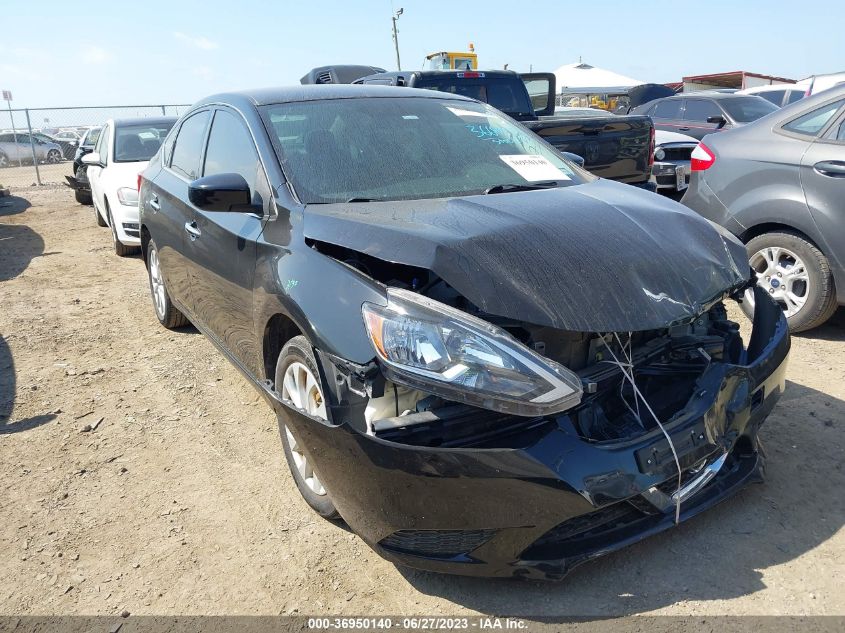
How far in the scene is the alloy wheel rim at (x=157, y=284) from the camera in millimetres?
5195

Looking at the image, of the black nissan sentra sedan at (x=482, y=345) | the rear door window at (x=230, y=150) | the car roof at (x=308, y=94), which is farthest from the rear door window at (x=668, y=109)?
the rear door window at (x=230, y=150)

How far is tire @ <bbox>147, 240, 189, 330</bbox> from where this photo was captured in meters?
5.26

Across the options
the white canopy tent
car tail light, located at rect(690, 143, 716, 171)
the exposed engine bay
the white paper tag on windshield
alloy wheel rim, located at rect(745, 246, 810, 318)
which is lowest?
alloy wheel rim, located at rect(745, 246, 810, 318)

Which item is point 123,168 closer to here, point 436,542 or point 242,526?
point 242,526

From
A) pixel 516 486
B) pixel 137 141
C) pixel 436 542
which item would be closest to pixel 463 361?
pixel 516 486

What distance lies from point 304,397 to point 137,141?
7.79 meters

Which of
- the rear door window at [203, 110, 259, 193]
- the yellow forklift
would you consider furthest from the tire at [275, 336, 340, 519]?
the yellow forklift

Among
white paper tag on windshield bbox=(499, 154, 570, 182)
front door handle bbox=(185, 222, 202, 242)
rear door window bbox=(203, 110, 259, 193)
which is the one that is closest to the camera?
rear door window bbox=(203, 110, 259, 193)

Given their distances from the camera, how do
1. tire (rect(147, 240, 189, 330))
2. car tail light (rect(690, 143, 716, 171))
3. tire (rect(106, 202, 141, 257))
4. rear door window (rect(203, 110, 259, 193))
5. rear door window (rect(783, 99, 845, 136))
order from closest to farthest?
1. rear door window (rect(203, 110, 259, 193))
2. rear door window (rect(783, 99, 845, 136))
3. car tail light (rect(690, 143, 716, 171))
4. tire (rect(147, 240, 189, 330))
5. tire (rect(106, 202, 141, 257))

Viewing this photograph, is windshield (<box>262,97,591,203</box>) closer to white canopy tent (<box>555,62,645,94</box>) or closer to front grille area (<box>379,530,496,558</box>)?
front grille area (<box>379,530,496,558</box>)

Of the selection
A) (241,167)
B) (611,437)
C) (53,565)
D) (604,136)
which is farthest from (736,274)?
(604,136)

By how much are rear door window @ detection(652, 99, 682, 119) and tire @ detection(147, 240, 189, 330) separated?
8650 mm

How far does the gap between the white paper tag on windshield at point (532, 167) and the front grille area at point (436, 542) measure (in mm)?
1797

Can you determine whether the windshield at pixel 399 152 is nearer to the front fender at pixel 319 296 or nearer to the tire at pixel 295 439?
the front fender at pixel 319 296
